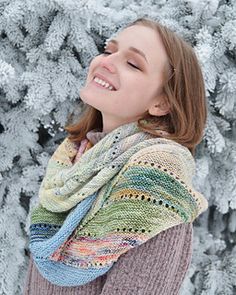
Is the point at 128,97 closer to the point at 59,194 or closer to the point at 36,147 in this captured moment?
the point at 59,194

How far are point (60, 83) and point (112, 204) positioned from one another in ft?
2.70

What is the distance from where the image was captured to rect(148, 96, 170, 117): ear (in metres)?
1.16

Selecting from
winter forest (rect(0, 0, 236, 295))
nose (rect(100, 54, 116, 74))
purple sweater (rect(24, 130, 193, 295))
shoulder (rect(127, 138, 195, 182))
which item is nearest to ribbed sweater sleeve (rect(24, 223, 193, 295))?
purple sweater (rect(24, 130, 193, 295))

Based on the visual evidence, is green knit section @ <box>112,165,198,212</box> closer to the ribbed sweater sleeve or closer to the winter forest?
the ribbed sweater sleeve

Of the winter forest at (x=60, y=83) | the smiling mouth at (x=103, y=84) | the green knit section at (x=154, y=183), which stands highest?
the smiling mouth at (x=103, y=84)

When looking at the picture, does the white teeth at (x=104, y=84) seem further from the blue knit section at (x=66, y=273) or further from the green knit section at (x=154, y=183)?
the blue knit section at (x=66, y=273)

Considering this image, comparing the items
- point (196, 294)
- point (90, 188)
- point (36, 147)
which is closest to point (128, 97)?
point (90, 188)

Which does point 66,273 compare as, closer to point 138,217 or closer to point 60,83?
point 138,217

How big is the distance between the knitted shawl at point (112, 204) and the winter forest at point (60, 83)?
0.65 meters

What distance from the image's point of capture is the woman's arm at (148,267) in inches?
40.5

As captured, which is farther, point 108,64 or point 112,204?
point 108,64

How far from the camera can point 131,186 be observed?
1.03 metres

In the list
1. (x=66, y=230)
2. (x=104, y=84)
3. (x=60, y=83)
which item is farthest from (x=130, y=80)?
(x=60, y=83)

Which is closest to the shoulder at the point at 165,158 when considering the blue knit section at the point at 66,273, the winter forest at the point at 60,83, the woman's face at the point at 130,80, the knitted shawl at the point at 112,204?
the knitted shawl at the point at 112,204
